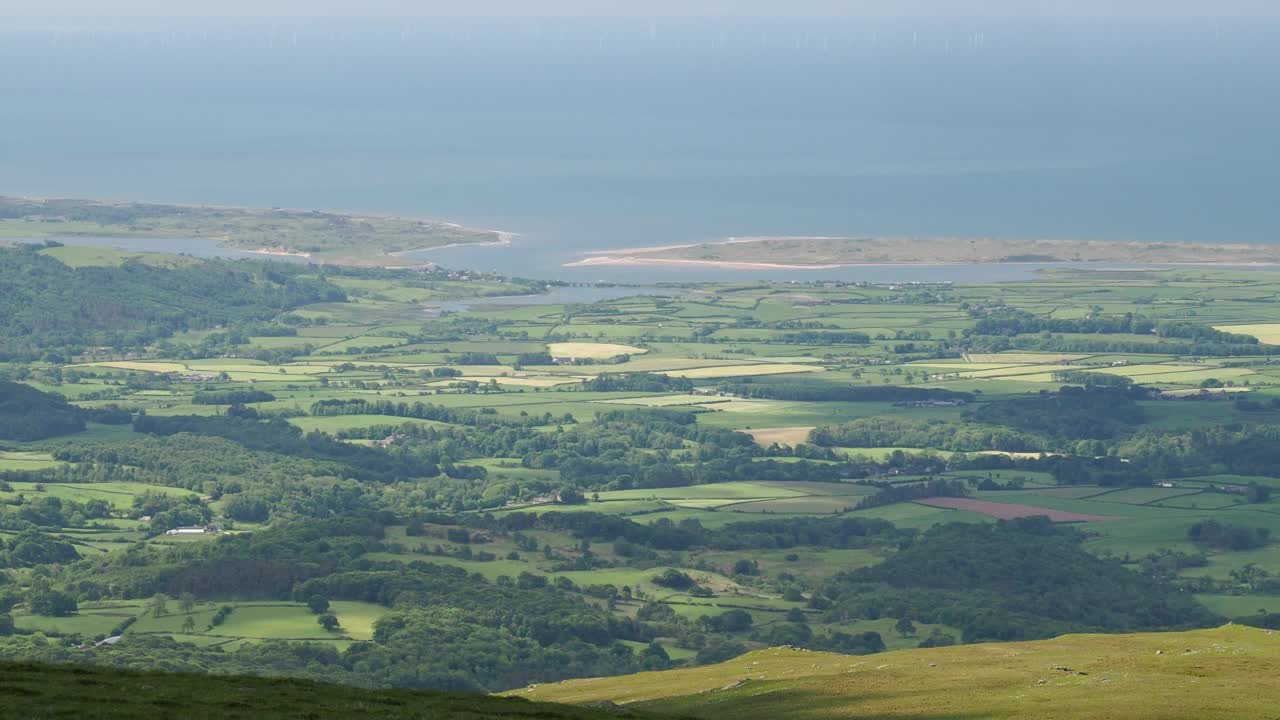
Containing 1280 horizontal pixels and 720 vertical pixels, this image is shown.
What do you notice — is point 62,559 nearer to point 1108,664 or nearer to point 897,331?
point 1108,664

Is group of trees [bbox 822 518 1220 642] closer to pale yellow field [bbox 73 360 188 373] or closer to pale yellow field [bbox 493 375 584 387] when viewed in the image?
pale yellow field [bbox 493 375 584 387]

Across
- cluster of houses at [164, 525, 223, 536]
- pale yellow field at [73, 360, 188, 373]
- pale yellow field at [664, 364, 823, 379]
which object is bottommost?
cluster of houses at [164, 525, 223, 536]

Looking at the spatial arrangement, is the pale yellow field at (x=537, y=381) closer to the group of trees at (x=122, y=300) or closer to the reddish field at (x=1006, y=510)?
the group of trees at (x=122, y=300)

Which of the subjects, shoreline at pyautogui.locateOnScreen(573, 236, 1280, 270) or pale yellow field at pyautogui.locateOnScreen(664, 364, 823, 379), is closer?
pale yellow field at pyautogui.locateOnScreen(664, 364, 823, 379)

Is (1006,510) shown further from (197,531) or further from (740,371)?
(740,371)

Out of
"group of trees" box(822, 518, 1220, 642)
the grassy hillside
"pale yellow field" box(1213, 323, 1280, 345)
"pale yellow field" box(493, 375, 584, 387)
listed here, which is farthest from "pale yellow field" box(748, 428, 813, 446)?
the grassy hillside

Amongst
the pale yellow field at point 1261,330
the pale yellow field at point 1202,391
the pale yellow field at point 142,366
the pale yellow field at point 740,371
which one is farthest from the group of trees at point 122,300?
the pale yellow field at point 1202,391

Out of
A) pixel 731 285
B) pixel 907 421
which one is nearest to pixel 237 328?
pixel 731 285
